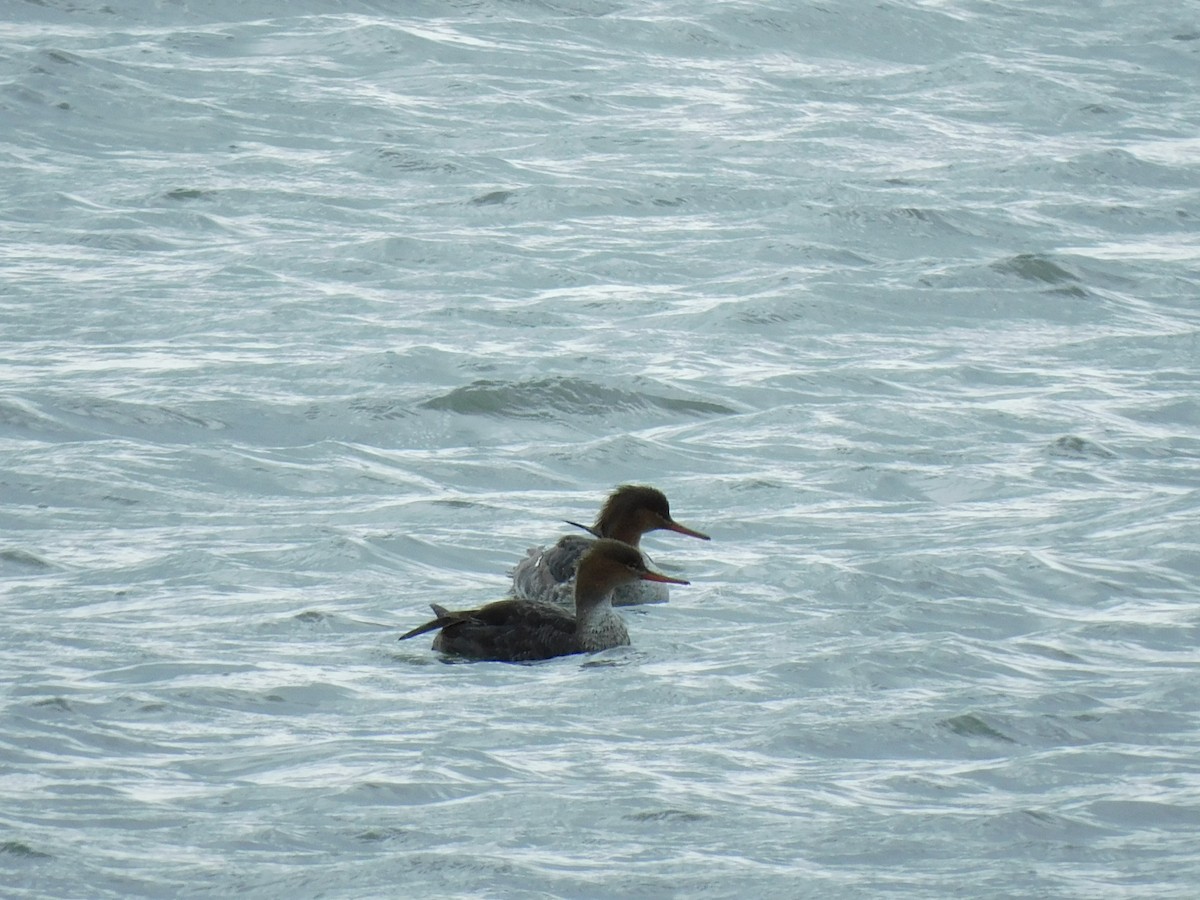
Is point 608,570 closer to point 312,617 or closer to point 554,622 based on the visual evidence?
point 554,622

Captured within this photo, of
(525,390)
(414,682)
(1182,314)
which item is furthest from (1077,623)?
(1182,314)

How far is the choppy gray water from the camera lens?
291 inches

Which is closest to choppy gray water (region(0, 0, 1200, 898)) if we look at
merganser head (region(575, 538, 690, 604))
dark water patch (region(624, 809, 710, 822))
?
dark water patch (region(624, 809, 710, 822))

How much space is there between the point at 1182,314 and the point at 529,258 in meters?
5.05

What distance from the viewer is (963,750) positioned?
8.26m

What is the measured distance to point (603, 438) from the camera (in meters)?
13.6

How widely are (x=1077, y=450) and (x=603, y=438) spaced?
9.32ft

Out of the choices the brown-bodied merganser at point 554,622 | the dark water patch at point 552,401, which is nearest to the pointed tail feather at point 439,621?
the brown-bodied merganser at point 554,622

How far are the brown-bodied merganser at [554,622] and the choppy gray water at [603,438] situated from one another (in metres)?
→ 0.18

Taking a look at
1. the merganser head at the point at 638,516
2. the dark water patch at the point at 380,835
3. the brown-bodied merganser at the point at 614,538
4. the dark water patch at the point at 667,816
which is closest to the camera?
the dark water patch at the point at 380,835

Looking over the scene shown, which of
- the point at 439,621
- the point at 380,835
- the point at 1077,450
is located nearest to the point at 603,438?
the point at 1077,450

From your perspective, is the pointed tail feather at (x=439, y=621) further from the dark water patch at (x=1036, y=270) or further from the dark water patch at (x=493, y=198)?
the dark water patch at (x=493, y=198)

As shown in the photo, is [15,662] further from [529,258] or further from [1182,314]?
[1182,314]

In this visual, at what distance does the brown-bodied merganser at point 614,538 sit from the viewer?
10.7 meters
